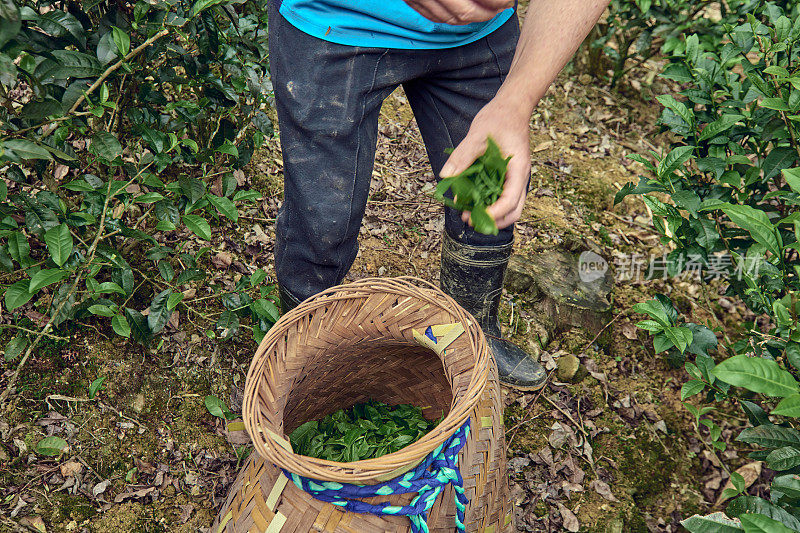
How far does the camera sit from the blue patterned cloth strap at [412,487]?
58.6 inches

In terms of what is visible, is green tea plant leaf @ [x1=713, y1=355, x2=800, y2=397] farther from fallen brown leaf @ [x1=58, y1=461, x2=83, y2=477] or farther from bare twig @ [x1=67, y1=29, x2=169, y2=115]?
fallen brown leaf @ [x1=58, y1=461, x2=83, y2=477]

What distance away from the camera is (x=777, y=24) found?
217cm

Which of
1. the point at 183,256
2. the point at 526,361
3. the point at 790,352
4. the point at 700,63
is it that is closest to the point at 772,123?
the point at 700,63

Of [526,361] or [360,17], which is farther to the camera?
[526,361]

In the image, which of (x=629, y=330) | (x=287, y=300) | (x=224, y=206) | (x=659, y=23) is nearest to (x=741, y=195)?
(x=629, y=330)

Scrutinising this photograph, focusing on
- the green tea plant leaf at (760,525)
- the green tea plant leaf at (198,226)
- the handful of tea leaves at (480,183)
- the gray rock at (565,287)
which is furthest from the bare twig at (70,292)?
the green tea plant leaf at (760,525)

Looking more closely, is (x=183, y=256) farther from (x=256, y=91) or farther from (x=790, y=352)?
(x=790, y=352)

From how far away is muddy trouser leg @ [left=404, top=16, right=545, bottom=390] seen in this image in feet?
7.05

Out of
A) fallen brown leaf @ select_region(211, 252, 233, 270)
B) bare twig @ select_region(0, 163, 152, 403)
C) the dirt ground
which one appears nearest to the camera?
bare twig @ select_region(0, 163, 152, 403)

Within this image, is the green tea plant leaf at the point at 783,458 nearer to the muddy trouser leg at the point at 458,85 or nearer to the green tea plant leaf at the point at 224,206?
the muddy trouser leg at the point at 458,85

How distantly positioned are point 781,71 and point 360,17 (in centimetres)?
151

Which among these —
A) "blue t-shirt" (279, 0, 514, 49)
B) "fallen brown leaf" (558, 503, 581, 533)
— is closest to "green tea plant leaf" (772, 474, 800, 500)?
"fallen brown leaf" (558, 503, 581, 533)

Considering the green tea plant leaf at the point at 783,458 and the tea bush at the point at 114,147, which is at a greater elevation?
the tea bush at the point at 114,147

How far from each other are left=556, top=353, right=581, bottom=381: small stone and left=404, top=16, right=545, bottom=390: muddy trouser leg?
0.60 ft
